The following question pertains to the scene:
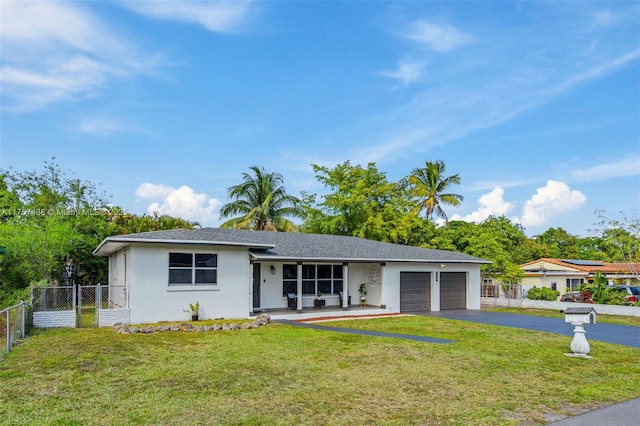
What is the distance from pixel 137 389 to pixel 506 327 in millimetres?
12806

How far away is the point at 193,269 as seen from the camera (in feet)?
52.8

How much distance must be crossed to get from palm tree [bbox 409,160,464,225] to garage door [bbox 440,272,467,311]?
664 inches

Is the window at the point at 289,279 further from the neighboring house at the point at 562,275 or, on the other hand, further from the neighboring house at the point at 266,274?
the neighboring house at the point at 562,275

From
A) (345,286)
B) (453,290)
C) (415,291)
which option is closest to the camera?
(345,286)

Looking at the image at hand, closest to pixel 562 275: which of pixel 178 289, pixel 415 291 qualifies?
pixel 415 291

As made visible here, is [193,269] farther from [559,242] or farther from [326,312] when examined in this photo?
[559,242]

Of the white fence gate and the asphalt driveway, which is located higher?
the white fence gate

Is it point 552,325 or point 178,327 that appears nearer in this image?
point 178,327

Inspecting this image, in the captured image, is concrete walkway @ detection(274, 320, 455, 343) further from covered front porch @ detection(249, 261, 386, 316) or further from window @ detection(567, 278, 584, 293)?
window @ detection(567, 278, 584, 293)

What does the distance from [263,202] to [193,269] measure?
2017cm

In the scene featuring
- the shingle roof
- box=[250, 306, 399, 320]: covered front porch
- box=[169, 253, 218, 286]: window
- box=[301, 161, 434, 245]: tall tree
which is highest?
box=[301, 161, 434, 245]: tall tree

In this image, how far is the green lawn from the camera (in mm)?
5996

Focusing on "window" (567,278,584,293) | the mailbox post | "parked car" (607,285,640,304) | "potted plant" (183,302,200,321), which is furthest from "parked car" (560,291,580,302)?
"potted plant" (183,302,200,321)

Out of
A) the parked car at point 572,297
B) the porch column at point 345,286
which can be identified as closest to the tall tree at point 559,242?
the parked car at point 572,297
